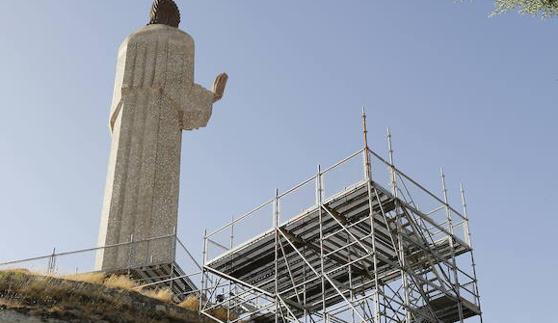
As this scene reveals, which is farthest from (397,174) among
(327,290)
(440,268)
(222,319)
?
(222,319)

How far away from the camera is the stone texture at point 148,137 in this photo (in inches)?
1422

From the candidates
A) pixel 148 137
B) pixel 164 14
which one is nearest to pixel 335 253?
pixel 148 137

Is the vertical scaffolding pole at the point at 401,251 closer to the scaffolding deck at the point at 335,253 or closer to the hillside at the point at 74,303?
the scaffolding deck at the point at 335,253

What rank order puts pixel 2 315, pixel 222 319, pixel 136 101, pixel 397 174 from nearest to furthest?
pixel 2 315, pixel 397 174, pixel 222 319, pixel 136 101

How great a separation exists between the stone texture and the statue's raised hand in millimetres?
639

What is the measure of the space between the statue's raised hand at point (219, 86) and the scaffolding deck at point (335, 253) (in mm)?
17117

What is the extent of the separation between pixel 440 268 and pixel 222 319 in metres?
6.78

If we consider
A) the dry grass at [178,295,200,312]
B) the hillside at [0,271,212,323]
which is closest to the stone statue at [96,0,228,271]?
the dry grass at [178,295,200,312]

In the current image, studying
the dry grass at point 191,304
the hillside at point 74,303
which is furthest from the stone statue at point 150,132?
the hillside at point 74,303

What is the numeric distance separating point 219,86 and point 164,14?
5.31 metres

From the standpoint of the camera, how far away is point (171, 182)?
125ft

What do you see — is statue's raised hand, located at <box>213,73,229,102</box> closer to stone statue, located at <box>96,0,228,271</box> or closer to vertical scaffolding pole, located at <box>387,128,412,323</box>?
stone statue, located at <box>96,0,228,271</box>

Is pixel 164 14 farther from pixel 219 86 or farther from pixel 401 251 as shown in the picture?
pixel 401 251

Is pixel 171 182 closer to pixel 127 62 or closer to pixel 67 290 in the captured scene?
pixel 127 62
